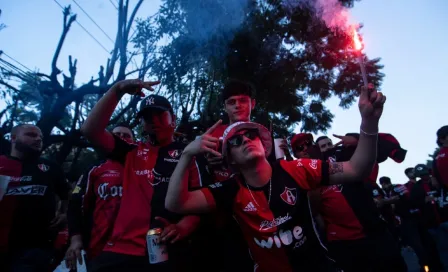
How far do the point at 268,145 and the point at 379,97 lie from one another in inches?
40.1

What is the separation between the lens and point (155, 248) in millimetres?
2572

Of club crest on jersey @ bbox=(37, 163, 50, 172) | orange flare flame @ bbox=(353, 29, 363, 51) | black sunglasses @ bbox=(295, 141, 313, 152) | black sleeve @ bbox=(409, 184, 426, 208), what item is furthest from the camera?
black sleeve @ bbox=(409, 184, 426, 208)

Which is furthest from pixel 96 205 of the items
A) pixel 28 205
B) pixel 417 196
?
pixel 417 196

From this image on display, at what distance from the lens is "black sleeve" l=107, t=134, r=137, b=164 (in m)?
3.35

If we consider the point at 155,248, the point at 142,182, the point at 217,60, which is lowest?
the point at 155,248

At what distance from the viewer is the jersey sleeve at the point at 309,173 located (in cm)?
276

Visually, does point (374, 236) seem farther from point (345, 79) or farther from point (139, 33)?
point (139, 33)

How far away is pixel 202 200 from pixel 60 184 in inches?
127

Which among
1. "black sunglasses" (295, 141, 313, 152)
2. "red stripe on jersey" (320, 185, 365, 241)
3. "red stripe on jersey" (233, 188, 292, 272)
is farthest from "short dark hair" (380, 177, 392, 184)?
"red stripe on jersey" (233, 188, 292, 272)

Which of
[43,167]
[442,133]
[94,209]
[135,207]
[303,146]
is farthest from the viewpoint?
[442,133]

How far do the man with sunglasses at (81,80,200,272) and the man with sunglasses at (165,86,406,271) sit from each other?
25 centimetres

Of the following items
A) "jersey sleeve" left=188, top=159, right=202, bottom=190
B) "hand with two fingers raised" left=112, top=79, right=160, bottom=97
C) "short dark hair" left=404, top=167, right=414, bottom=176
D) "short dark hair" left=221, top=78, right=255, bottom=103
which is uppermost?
"short dark hair" left=221, top=78, right=255, bottom=103

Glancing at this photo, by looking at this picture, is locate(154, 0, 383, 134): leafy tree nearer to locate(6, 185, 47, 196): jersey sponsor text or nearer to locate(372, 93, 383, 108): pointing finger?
locate(6, 185, 47, 196): jersey sponsor text

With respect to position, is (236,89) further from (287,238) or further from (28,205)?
(28,205)
